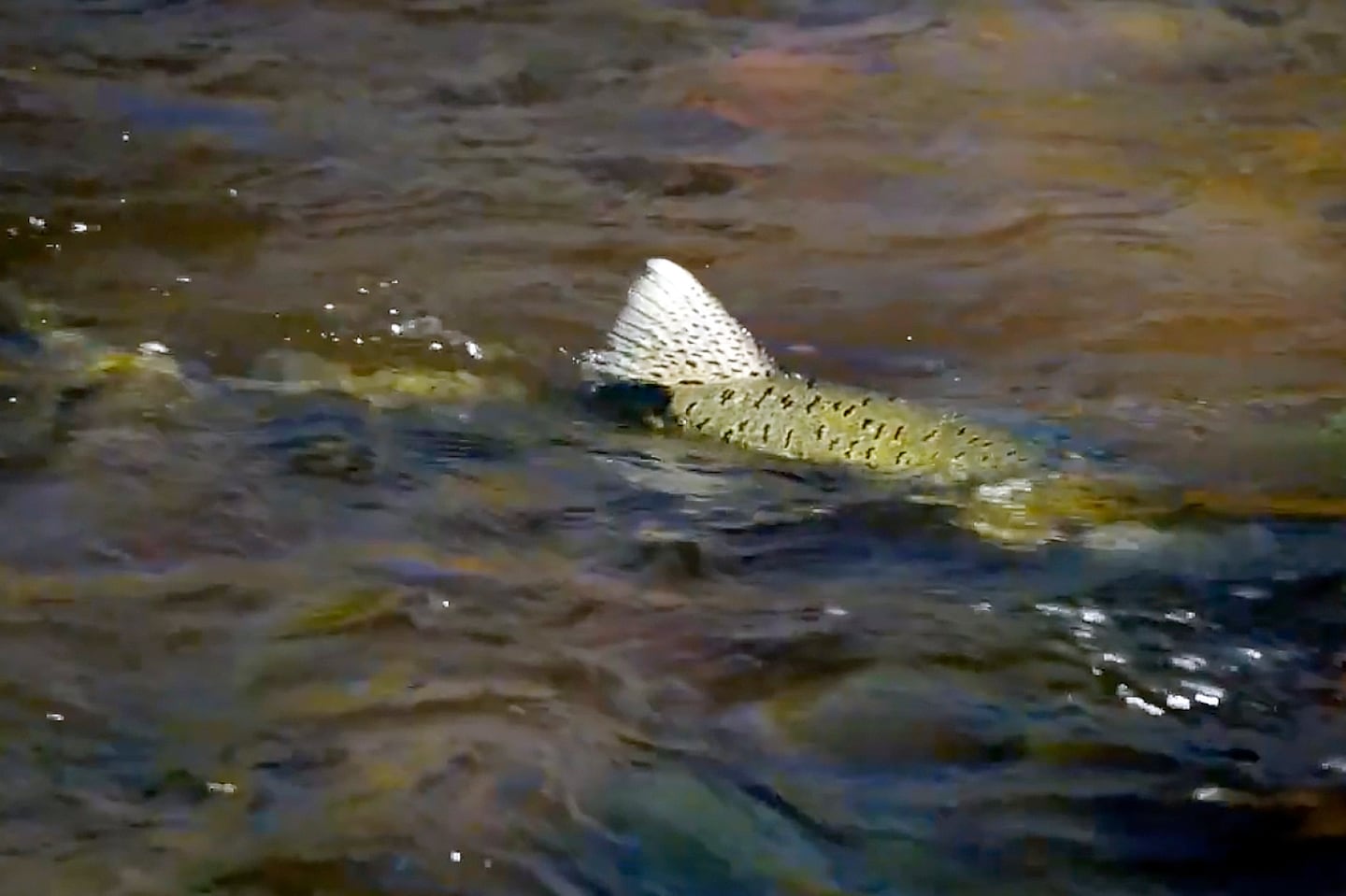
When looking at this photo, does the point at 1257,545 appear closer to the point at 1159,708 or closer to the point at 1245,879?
the point at 1159,708

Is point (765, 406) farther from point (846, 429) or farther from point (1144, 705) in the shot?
point (1144, 705)

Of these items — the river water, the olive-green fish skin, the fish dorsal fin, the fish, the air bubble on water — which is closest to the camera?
the river water

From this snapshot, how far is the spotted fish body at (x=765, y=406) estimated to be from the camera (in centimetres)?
448

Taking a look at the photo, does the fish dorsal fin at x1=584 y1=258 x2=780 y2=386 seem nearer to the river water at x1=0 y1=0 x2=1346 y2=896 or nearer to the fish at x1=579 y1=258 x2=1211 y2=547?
the fish at x1=579 y1=258 x2=1211 y2=547

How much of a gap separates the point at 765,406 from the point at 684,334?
0.33 m

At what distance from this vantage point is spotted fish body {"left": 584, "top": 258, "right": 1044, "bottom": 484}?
4480 mm

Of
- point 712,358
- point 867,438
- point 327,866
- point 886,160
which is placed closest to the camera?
point 327,866

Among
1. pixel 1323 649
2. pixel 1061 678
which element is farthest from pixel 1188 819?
pixel 1323 649

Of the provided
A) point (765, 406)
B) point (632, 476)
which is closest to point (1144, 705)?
point (632, 476)

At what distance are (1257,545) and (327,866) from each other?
2302 millimetres

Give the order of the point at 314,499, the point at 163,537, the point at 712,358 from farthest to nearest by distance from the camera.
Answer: the point at 712,358 < the point at 314,499 < the point at 163,537

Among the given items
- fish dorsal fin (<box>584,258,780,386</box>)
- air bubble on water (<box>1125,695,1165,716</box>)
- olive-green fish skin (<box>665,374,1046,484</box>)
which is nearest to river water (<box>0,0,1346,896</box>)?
air bubble on water (<box>1125,695,1165,716</box>)

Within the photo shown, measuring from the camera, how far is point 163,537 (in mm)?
3900

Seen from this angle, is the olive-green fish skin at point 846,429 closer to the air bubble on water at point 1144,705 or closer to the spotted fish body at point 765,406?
the spotted fish body at point 765,406
